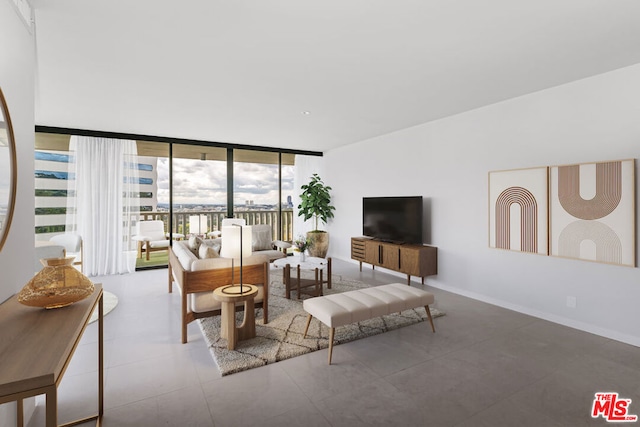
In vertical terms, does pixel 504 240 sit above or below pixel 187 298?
above

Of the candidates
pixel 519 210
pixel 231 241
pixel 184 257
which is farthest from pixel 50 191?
pixel 519 210

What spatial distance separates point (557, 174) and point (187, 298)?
13.2 ft

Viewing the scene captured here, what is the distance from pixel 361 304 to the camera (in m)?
2.82

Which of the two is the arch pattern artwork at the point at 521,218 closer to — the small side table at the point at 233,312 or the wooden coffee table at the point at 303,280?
the wooden coffee table at the point at 303,280

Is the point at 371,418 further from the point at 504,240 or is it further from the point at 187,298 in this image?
the point at 504,240

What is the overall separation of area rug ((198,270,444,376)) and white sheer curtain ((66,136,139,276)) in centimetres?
317

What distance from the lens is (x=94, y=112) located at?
429cm

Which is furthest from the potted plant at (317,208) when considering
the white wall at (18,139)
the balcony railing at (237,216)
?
the white wall at (18,139)

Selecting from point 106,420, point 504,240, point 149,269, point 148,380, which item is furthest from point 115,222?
point 504,240

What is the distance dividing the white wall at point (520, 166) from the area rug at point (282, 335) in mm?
1040

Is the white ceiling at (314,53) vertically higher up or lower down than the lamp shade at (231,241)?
higher up

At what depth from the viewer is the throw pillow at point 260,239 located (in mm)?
5625

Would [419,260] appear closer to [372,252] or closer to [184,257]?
[372,252]

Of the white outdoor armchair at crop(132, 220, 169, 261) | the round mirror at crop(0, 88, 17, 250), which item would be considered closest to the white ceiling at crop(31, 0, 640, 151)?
the round mirror at crop(0, 88, 17, 250)
